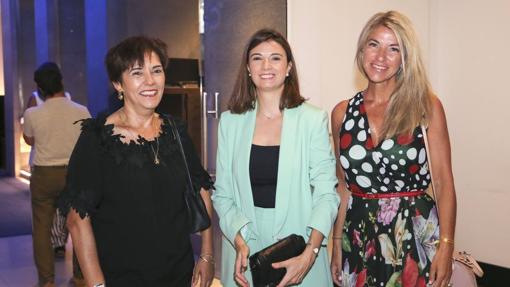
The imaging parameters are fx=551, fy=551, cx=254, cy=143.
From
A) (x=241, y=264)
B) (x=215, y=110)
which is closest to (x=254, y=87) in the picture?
(x=241, y=264)

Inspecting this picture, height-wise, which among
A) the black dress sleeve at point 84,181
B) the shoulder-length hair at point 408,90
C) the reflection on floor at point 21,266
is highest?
the shoulder-length hair at point 408,90

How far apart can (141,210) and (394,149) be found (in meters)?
1.10

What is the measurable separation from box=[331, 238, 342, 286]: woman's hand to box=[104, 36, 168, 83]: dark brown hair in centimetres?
120

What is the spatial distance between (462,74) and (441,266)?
2.71m

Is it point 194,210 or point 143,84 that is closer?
point 143,84

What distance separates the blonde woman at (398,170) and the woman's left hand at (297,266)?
1.18 ft

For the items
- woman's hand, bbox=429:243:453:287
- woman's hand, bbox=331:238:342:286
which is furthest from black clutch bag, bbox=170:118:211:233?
woman's hand, bbox=429:243:453:287

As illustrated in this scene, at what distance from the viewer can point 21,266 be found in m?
5.62

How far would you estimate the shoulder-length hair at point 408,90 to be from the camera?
2.37 m

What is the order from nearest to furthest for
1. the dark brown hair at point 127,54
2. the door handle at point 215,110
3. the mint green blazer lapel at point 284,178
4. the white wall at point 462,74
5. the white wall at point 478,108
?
1. the dark brown hair at point 127,54
2. the mint green blazer lapel at point 284,178
3. the white wall at point 462,74
4. the white wall at point 478,108
5. the door handle at point 215,110

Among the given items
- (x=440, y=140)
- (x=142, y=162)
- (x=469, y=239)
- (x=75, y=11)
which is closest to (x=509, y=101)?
(x=469, y=239)

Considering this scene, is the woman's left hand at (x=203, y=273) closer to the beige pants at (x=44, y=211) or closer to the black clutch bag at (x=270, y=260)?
the black clutch bag at (x=270, y=260)

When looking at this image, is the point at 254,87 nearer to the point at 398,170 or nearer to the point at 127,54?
the point at 127,54

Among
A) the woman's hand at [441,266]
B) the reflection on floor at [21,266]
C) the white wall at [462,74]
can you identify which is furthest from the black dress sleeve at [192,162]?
the reflection on floor at [21,266]
